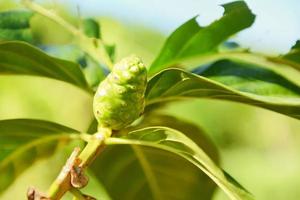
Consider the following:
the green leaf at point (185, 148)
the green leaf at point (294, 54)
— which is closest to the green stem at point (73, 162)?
the green leaf at point (185, 148)

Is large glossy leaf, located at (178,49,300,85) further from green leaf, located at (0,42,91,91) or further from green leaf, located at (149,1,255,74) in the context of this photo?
green leaf, located at (0,42,91,91)

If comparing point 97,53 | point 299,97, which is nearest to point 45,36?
point 97,53

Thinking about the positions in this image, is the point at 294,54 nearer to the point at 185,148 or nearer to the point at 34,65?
the point at 185,148

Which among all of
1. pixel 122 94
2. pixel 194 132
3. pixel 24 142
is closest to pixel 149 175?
pixel 194 132

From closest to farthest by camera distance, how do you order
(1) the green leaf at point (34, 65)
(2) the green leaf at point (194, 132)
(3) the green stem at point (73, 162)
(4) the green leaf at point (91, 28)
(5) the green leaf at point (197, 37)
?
(3) the green stem at point (73, 162)
(1) the green leaf at point (34, 65)
(5) the green leaf at point (197, 37)
(4) the green leaf at point (91, 28)
(2) the green leaf at point (194, 132)

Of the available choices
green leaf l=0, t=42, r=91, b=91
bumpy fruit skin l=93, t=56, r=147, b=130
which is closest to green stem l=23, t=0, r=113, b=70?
green leaf l=0, t=42, r=91, b=91

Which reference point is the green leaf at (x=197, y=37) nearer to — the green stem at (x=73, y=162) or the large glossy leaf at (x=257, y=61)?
the large glossy leaf at (x=257, y=61)
